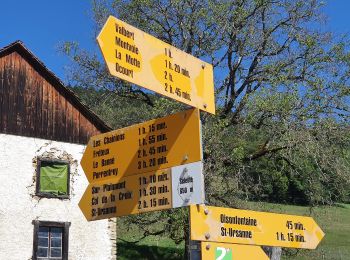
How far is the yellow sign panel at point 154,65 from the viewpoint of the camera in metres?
4.23

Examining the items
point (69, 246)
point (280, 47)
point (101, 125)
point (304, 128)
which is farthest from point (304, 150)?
point (69, 246)

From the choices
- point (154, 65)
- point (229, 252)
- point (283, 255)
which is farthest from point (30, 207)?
point (154, 65)

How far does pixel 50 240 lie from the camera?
18953 millimetres

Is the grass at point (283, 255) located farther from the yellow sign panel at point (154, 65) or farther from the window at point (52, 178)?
the yellow sign panel at point (154, 65)

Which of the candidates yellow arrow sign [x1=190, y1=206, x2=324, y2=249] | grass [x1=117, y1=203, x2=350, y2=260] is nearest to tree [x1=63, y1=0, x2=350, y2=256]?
grass [x1=117, y1=203, x2=350, y2=260]

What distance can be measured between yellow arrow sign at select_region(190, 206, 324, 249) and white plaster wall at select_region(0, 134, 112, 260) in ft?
46.8

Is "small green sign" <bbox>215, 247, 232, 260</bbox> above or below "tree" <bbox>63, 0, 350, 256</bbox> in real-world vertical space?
below

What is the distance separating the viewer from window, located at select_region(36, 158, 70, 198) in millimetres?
19422

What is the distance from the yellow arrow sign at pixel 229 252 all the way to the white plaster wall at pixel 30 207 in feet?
47.7

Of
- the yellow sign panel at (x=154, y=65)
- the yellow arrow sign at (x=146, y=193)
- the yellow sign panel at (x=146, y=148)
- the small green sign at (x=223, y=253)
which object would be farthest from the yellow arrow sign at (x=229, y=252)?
the yellow sign panel at (x=154, y=65)

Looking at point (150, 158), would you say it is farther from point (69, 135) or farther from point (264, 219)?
point (69, 135)

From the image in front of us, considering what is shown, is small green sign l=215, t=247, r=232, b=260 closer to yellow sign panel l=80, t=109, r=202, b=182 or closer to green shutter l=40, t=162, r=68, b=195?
yellow sign panel l=80, t=109, r=202, b=182

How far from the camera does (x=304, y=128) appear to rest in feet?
68.6

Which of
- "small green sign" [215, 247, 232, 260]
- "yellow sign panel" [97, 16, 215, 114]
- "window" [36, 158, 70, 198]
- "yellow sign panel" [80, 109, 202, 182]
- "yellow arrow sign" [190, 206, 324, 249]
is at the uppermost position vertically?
"window" [36, 158, 70, 198]
